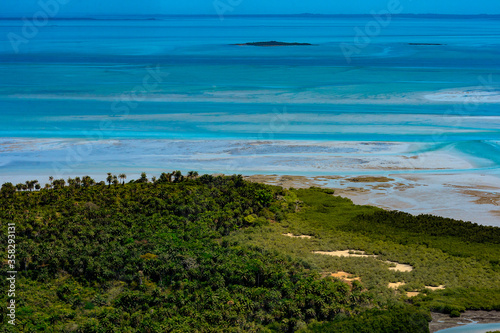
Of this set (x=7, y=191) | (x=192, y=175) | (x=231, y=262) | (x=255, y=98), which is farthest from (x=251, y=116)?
(x=231, y=262)

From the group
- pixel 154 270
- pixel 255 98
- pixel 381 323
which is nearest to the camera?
pixel 381 323

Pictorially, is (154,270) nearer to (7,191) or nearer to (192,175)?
(7,191)

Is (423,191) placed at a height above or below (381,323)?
above

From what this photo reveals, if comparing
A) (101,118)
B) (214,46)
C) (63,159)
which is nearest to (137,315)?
(63,159)

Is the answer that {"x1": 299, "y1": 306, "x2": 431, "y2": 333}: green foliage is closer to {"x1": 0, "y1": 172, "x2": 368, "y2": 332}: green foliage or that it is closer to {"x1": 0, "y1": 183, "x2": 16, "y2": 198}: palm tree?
{"x1": 0, "y1": 172, "x2": 368, "y2": 332}: green foliage

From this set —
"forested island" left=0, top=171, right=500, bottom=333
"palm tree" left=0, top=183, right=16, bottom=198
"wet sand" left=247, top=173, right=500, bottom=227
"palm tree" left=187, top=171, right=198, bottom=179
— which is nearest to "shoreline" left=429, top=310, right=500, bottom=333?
"forested island" left=0, top=171, right=500, bottom=333

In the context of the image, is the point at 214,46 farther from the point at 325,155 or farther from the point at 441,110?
the point at 325,155
